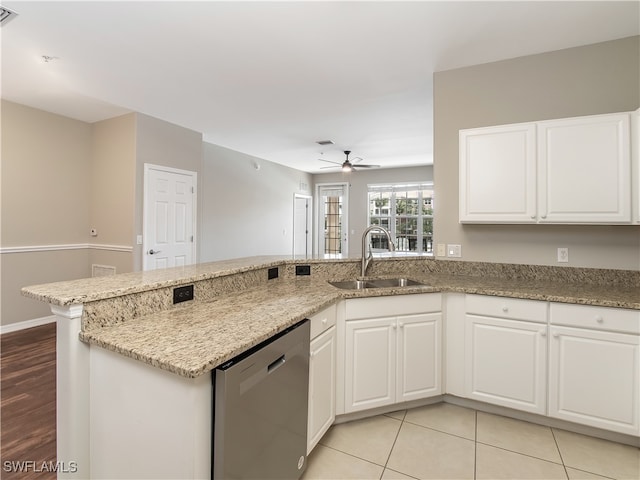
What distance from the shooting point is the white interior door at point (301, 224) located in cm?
820

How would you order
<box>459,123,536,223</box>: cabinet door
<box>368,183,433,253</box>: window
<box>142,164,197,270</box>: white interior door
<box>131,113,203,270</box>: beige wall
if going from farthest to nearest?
<box>368,183,433,253</box>: window < <box>142,164,197,270</box>: white interior door < <box>131,113,203,270</box>: beige wall < <box>459,123,536,223</box>: cabinet door

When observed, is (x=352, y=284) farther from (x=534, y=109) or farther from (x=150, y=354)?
(x=534, y=109)

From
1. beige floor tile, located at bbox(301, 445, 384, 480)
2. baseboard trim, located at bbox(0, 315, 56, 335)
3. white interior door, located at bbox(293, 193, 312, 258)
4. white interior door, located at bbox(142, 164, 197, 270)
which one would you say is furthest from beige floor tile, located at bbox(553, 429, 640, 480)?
white interior door, located at bbox(293, 193, 312, 258)

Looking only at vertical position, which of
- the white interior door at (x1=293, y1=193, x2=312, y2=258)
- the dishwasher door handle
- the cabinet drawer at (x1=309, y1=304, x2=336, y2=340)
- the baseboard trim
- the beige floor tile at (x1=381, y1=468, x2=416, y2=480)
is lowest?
the beige floor tile at (x1=381, y1=468, x2=416, y2=480)

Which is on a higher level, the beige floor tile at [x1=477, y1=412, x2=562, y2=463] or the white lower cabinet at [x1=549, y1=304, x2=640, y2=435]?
the white lower cabinet at [x1=549, y1=304, x2=640, y2=435]

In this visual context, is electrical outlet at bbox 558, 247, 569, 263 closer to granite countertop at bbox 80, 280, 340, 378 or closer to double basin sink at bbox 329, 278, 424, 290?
→ double basin sink at bbox 329, 278, 424, 290

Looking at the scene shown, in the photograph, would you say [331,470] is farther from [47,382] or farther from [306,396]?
[47,382]

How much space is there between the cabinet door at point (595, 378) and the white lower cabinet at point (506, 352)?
0.07 m

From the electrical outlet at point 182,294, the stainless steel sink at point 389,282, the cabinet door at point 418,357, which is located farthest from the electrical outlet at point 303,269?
the electrical outlet at point 182,294

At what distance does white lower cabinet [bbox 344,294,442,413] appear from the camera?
6.86ft

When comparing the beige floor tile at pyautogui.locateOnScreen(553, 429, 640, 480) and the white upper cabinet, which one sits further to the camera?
the white upper cabinet

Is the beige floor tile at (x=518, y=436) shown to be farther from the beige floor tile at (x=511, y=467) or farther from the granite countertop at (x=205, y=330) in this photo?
the granite countertop at (x=205, y=330)

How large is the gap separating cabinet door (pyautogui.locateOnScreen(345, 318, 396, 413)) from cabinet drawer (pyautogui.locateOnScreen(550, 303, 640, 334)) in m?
0.99

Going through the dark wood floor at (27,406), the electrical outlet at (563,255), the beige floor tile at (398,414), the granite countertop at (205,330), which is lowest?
the beige floor tile at (398,414)
